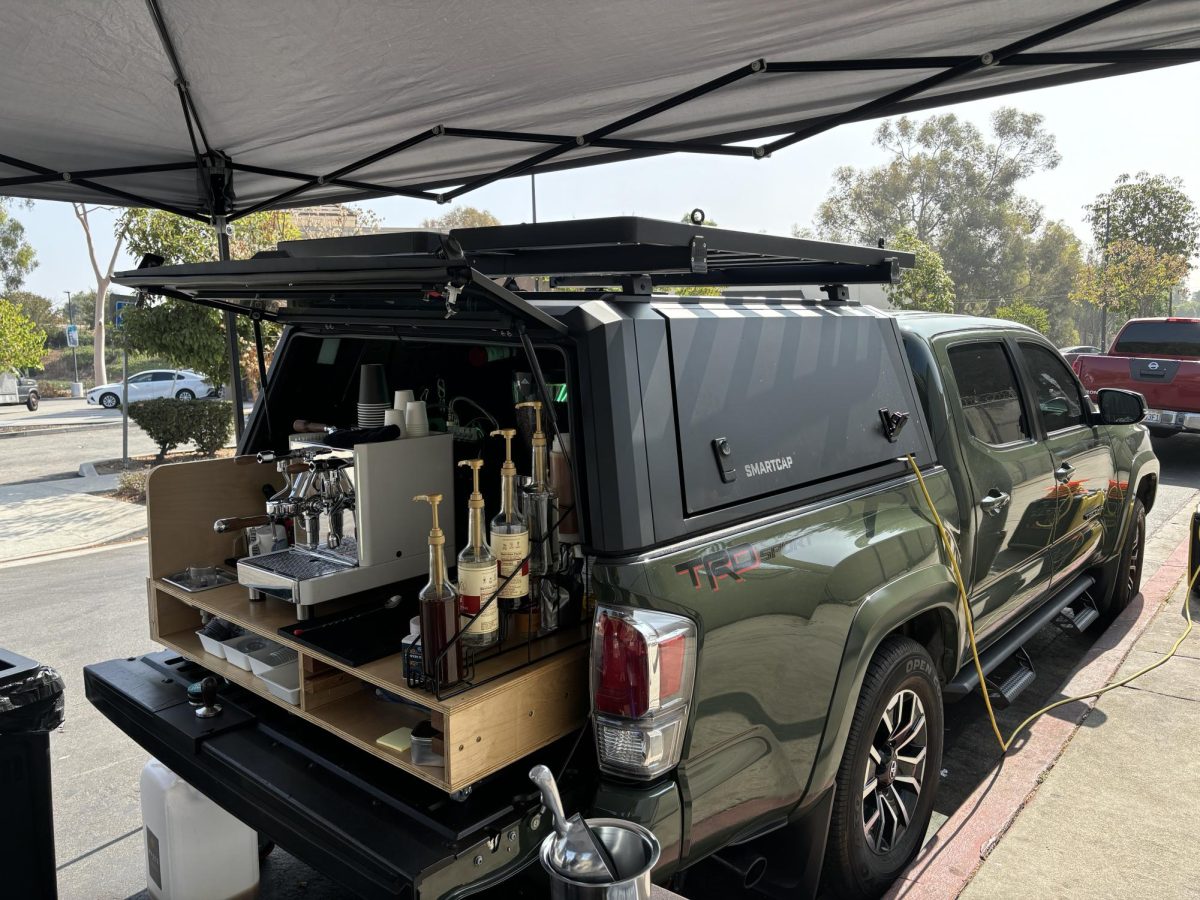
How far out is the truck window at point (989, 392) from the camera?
3.64 meters

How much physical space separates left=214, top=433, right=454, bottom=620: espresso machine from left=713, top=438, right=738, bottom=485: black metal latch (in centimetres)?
99

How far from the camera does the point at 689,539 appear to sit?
7.27ft

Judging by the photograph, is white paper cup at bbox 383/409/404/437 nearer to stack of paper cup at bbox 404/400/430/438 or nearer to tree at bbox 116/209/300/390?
stack of paper cup at bbox 404/400/430/438

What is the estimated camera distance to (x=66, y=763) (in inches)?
164

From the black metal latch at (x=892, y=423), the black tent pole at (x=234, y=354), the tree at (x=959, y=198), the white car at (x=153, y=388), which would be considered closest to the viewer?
the black metal latch at (x=892, y=423)

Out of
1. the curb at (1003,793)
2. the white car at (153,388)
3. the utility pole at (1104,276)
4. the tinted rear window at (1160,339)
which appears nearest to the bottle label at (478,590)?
the curb at (1003,793)

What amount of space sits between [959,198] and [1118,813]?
84.5m

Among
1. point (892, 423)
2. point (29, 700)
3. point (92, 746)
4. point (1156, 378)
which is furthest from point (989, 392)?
point (1156, 378)

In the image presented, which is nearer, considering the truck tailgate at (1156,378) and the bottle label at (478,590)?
the bottle label at (478,590)

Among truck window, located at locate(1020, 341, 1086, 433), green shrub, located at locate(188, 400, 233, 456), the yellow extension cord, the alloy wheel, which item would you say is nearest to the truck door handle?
the yellow extension cord

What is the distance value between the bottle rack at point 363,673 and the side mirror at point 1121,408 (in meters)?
3.60

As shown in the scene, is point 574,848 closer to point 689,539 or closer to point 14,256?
point 689,539

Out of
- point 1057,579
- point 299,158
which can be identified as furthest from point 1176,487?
point 299,158

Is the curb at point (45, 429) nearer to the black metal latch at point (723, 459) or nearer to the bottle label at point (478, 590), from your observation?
the bottle label at point (478, 590)
